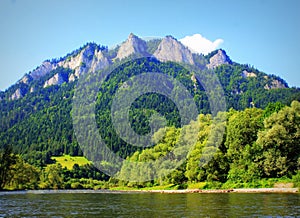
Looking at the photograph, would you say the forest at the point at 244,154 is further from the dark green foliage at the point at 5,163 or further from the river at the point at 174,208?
the river at the point at 174,208

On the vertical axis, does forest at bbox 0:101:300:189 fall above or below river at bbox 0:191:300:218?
above

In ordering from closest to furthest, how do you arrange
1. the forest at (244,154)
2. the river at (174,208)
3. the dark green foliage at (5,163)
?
the river at (174,208) → the forest at (244,154) → the dark green foliage at (5,163)

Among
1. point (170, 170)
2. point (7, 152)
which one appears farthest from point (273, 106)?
point (7, 152)

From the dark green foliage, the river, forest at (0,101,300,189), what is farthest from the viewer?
the dark green foliage

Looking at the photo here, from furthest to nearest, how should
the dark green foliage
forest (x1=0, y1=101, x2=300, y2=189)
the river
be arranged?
the dark green foliage, forest (x1=0, y1=101, x2=300, y2=189), the river

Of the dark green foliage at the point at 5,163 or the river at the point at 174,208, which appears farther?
the dark green foliage at the point at 5,163

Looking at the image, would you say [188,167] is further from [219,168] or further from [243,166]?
[243,166]

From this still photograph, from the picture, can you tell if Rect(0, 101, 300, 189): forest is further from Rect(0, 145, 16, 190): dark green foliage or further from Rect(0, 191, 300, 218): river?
Rect(0, 191, 300, 218): river

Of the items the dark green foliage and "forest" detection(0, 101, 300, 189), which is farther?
the dark green foliage

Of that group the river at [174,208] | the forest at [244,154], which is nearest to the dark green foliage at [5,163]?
the forest at [244,154]

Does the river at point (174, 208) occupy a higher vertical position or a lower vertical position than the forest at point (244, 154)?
lower

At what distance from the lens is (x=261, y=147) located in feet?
200

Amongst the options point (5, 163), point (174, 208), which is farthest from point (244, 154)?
point (5, 163)

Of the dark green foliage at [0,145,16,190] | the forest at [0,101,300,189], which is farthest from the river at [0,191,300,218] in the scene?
the dark green foliage at [0,145,16,190]
